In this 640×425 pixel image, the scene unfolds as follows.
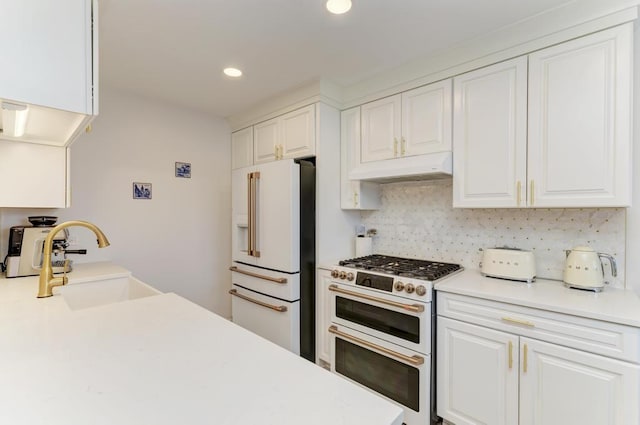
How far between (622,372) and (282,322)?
2018 mm

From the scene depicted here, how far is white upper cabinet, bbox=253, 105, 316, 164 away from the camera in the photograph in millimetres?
2535

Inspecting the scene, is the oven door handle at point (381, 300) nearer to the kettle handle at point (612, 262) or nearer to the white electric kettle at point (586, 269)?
the white electric kettle at point (586, 269)

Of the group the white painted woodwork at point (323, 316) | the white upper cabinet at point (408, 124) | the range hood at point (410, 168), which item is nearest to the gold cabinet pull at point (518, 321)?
the range hood at point (410, 168)

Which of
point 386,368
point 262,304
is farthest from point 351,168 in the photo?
point 386,368

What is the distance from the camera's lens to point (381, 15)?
1.63 meters

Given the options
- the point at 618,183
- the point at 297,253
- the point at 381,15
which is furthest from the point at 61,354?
the point at 618,183

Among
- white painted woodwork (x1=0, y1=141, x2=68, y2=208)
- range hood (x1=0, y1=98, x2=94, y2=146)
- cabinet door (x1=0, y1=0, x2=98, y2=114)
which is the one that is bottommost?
white painted woodwork (x1=0, y1=141, x2=68, y2=208)

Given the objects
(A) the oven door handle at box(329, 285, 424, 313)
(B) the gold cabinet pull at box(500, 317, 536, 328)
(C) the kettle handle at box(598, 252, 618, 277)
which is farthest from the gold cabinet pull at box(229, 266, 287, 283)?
(C) the kettle handle at box(598, 252, 618, 277)

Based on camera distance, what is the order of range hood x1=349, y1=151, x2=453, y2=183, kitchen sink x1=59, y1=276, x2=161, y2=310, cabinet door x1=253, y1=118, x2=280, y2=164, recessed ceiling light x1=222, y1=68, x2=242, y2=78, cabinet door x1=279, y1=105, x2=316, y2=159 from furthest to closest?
cabinet door x1=253, y1=118, x2=280, y2=164 → cabinet door x1=279, y1=105, x2=316, y2=159 → recessed ceiling light x1=222, y1=68, x2=242, y2=78 → range hood x1=349, y1=151, x2=453, y2=183 → kitchen sink x1=59, y1=276, x2=161, y2=310

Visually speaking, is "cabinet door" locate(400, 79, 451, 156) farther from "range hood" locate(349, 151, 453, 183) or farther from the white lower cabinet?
the white lower cabinet

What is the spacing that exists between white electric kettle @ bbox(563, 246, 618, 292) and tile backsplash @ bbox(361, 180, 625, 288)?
144 millimetres

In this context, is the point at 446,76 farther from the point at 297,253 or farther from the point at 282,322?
the point at 282,322

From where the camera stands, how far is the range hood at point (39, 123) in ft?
3.36

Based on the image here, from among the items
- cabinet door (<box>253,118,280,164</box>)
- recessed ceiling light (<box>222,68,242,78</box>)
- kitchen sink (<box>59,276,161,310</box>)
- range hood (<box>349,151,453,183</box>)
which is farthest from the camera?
cabinet door (<box>253,118,280,164</box>)
